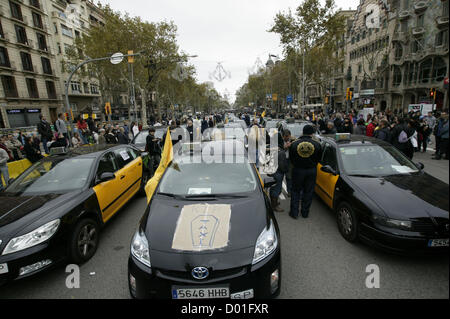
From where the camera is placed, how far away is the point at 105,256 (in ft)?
12.1

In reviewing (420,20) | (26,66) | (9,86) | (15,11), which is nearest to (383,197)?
(420,20)

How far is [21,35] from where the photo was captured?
2923 cm

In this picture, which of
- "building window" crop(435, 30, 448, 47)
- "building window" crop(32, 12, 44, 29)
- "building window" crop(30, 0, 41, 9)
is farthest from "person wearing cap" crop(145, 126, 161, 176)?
"building window" crop(30, 0, 41, 9)

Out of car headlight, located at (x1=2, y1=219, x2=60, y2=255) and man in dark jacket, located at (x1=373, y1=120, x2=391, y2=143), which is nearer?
car headlight, located at (x1=2, y1=219, x2=60, y2=255)

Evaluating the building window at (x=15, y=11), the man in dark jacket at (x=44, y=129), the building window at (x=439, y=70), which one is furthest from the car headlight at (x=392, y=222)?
the building window at (x=15, y=11)

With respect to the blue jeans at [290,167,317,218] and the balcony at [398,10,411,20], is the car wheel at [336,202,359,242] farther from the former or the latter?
the balcony at [398,10,411,20]

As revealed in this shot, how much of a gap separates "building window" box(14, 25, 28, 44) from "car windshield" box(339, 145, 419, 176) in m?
39.5

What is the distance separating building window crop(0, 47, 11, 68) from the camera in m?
26.5

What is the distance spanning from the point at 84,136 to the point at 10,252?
42.3ft

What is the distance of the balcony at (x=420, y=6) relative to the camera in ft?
88.6

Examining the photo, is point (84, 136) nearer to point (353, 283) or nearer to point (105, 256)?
point (105, 256)

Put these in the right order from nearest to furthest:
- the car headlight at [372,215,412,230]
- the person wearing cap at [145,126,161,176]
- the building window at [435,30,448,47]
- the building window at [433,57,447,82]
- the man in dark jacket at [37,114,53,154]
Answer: the car headlight at [372,215,412,230], the person wearing cap at [145,126,161,176], the man in dark jacket at [37,114,53,154], the building window at [435,30,448,47], the building window at [433,57,447,82]

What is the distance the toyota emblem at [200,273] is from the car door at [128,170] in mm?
3298
